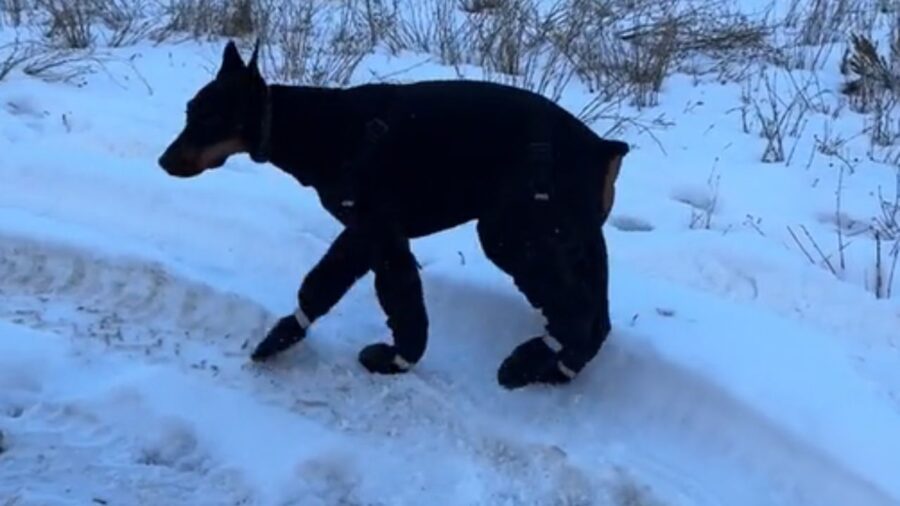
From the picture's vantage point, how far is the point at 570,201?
366 centimetres

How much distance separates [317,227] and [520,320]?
37.0 inches

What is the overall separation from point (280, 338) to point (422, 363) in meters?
0.40

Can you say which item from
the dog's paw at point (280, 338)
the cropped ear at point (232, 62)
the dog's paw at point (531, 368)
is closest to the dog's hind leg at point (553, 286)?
the dog's paw at point (531, 368)

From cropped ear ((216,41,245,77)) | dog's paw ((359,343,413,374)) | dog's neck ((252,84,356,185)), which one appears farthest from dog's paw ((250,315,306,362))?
cropped ear ((216,41,245,77))

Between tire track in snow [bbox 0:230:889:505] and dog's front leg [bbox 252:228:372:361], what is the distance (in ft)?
0.32

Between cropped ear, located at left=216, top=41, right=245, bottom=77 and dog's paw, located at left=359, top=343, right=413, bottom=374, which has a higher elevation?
cropped ear, located at left=216, top=41, right=245, bottom=77

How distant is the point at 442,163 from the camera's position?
3684 millimetres

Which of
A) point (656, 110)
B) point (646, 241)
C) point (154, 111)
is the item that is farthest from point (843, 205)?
point (154, 111)

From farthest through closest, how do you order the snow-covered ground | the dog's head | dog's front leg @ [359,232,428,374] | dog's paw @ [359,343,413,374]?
dog's paw @ [359,343,413,374]
dog's front leg @ [359,232,428,374]
the dog's head
the snow-covered ground

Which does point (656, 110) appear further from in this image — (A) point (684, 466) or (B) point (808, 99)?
(A) point (684, 466)

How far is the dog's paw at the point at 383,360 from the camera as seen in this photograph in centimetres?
401

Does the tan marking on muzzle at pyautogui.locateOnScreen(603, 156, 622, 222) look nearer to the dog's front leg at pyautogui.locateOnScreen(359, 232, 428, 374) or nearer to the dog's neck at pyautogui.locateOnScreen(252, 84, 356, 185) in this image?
the dog's front leg at pyautogui.locateOnScreen(359, 232, 428, 374)

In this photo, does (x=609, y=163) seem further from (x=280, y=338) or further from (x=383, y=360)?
(x=280, y=338)

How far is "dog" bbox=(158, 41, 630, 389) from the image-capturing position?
3.66 metres
